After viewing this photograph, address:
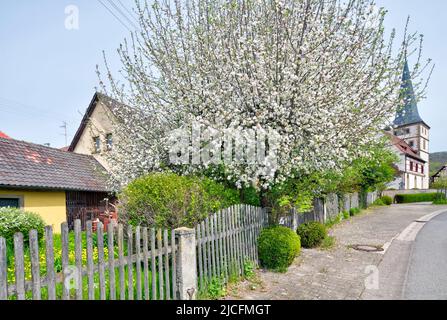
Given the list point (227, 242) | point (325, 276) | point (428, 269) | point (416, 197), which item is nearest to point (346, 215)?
point (428, 269)

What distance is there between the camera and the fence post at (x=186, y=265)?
433 cm

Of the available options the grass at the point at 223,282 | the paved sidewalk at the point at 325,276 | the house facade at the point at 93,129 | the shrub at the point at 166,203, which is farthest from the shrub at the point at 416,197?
the shrub at the point at 166,203

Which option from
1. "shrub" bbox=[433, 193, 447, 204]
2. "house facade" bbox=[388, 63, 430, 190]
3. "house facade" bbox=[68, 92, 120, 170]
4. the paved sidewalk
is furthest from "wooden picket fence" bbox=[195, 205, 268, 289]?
"house facade" bbox=[388, 63, 430, 190]

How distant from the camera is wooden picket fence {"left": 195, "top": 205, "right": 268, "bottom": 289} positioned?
491 cm

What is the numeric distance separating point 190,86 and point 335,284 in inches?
238

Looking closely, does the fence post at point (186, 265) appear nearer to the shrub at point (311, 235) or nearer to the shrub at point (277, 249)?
the shrub at point (277, 249)

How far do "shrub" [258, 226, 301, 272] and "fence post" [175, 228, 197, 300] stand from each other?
2.40 m

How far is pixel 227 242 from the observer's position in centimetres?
553

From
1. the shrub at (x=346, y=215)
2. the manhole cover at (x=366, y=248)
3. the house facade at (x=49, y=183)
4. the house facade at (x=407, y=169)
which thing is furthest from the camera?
the house facade at (x=407, y=169)

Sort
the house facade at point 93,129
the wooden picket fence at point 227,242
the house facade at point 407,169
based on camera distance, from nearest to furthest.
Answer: the wooden picket fence at point 227,242 → the house facade at point 93,129 → the house facade at point 407,169

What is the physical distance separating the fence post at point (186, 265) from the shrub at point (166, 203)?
35.9 inches

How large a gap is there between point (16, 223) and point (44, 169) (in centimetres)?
619

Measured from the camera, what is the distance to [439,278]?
5.92 metres
